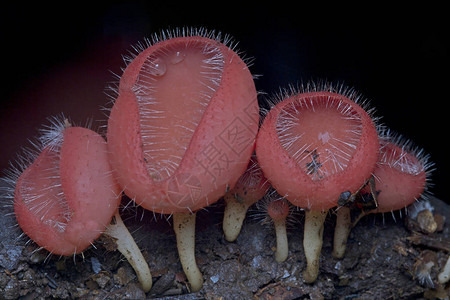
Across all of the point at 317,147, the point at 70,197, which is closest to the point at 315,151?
the point at 317,147

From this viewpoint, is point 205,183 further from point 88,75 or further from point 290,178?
point 88,75

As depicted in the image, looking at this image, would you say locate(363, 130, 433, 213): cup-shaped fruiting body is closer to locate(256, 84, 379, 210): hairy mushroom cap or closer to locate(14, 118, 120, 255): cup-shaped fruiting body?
locate(256, 84, 379, 210): hairy mushroom cap

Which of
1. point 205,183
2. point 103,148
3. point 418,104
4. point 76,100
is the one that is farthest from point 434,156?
point 76,100

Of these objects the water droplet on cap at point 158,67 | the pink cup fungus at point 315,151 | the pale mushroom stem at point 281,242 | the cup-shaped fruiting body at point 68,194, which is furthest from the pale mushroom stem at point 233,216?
the water droplet on cap at point 158,67

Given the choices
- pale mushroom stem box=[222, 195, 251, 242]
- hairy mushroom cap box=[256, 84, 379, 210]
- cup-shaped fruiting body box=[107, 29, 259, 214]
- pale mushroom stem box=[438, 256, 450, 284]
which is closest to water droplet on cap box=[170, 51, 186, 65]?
cup-shaped fruiting body box=[107, 29, 259, 214]

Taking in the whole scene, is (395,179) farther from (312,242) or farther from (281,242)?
(281,242)

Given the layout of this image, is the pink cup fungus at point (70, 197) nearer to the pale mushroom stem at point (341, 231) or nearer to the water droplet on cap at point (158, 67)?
the water droplet on cap at point (158, 67)
